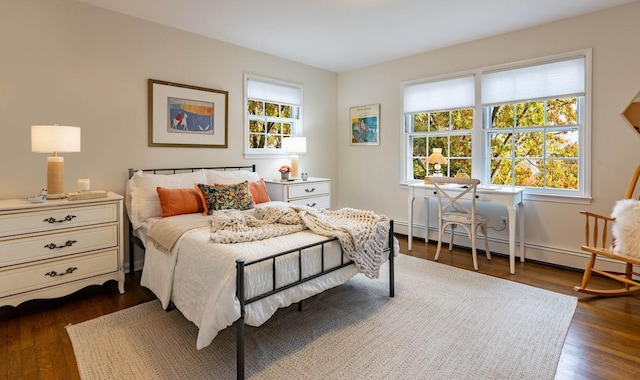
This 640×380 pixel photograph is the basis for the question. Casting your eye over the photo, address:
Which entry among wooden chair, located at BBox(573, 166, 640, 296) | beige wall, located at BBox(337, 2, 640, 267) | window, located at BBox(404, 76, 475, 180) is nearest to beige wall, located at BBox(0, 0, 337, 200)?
beige wall, located at BBox(337, 2, 640, 267)

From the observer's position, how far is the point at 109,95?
3.23 metres

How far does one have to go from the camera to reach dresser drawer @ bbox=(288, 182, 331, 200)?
13.8ft

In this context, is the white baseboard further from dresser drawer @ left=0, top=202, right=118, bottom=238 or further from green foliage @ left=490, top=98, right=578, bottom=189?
dresser drawer @ left=0, top=202, right=118, bottom=238

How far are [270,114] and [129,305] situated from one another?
9.39 ft

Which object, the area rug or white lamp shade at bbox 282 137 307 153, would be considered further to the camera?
white lamp shade at bbox 282 137 307 153

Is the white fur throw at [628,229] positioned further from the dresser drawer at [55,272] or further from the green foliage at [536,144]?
the dresser drawer at [55,272]

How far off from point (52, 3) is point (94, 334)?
107 inches

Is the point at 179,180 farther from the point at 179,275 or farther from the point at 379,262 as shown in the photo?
the point at 379,262

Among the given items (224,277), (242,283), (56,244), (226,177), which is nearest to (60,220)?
(56,244)

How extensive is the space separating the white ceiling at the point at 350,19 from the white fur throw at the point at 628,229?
6.07ft

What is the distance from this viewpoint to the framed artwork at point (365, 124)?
200 inches

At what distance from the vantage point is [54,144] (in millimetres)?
2561

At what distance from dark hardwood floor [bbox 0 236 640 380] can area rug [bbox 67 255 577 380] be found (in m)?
0.09

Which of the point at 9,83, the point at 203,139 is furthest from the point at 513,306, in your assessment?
the point at 9,83
